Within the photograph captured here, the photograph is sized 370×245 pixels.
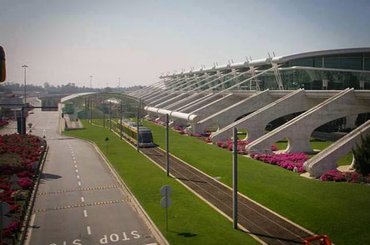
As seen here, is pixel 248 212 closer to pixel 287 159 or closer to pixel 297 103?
pixel 287 159

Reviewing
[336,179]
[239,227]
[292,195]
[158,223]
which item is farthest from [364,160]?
[158,223]

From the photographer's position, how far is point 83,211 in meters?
25.8

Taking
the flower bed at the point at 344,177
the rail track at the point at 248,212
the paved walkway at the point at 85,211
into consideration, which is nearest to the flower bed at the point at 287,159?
the flower bed at the point at 344,177

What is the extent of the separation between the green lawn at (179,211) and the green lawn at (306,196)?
445 cm

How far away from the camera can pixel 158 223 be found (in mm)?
21984

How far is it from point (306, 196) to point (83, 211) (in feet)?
53.9

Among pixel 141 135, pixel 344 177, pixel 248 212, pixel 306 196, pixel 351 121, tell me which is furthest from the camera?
pixel 351 121

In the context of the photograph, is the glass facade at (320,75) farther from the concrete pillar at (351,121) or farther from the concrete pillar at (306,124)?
the concrete pillar at (306,124)

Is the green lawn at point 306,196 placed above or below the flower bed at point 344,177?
below

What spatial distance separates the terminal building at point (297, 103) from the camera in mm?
44031

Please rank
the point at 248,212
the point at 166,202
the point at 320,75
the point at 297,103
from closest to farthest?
the point at 166,202
the point at 248,212
the point at 297,103
the point at 320,75

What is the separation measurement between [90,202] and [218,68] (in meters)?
82.4

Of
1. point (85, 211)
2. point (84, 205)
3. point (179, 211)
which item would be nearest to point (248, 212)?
point (179, 211)

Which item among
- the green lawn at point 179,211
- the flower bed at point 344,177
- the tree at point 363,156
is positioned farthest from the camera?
the tree at point 363,156
